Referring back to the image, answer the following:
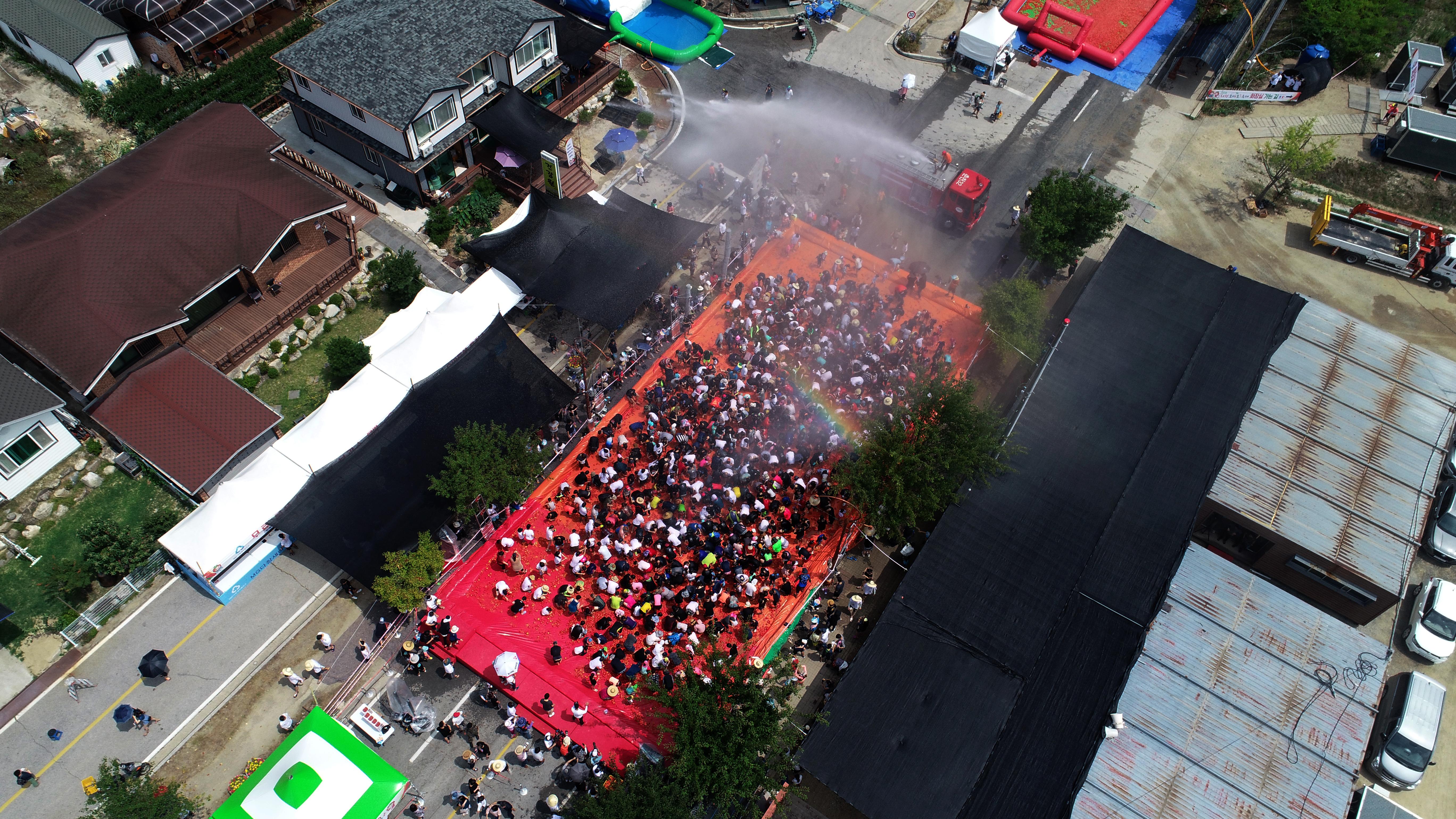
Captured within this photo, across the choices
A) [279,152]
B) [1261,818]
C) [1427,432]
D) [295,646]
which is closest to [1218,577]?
[1261,818]

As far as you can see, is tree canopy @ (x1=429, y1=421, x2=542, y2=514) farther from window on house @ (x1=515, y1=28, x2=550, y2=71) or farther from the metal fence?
window on house @ (x1=515, y1=28, x2=550, y2=71)

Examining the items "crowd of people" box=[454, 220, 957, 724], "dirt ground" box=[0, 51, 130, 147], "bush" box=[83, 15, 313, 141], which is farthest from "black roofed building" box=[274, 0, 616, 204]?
"crowd of people" box=[454, 220, 957, 724]

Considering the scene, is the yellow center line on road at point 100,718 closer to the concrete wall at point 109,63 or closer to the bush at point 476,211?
the bush at point 476,211

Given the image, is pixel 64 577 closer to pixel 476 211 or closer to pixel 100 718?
pixel 100 718

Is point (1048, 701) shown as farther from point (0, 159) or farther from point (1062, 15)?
point (0, 159)

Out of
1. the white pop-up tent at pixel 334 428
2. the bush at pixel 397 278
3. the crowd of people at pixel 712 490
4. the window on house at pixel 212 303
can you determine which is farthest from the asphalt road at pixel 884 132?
the window on house at pixel 212 303

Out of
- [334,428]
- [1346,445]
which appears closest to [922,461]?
[1346,445]
